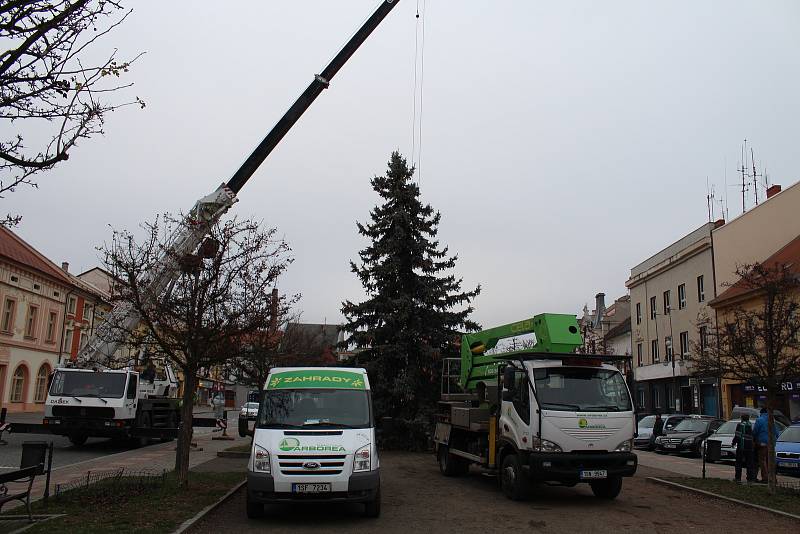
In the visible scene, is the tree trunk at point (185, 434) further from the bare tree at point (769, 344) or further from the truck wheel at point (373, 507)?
the bare tree at point (769, 344)

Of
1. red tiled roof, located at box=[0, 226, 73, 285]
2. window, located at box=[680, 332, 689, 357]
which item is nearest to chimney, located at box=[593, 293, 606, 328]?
window, located at box=[680, 332, 689, 357]

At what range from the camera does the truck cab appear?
11562 millimetres

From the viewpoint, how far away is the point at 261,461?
9.78m

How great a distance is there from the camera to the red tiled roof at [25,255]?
39.3 meters

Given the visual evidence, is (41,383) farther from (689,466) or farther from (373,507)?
(373,507)

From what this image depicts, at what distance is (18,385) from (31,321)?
4114 millimetres

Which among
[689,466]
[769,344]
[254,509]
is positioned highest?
[769,344]

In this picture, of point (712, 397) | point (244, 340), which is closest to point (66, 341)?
point (244, 340)

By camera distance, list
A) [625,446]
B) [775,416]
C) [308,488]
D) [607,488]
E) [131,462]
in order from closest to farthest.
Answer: [308,488]
[625,446]
[607,488]
[131,462]
[775,416]

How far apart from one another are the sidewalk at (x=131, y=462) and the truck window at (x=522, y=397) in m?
8.45

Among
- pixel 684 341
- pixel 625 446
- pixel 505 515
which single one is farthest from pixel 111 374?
pixel 684 341

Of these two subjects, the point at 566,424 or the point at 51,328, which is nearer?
the point at 566,424

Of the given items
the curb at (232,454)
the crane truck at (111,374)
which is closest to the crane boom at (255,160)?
the crane truck at (111,374)

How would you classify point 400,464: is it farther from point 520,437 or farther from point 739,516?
point 739,516
